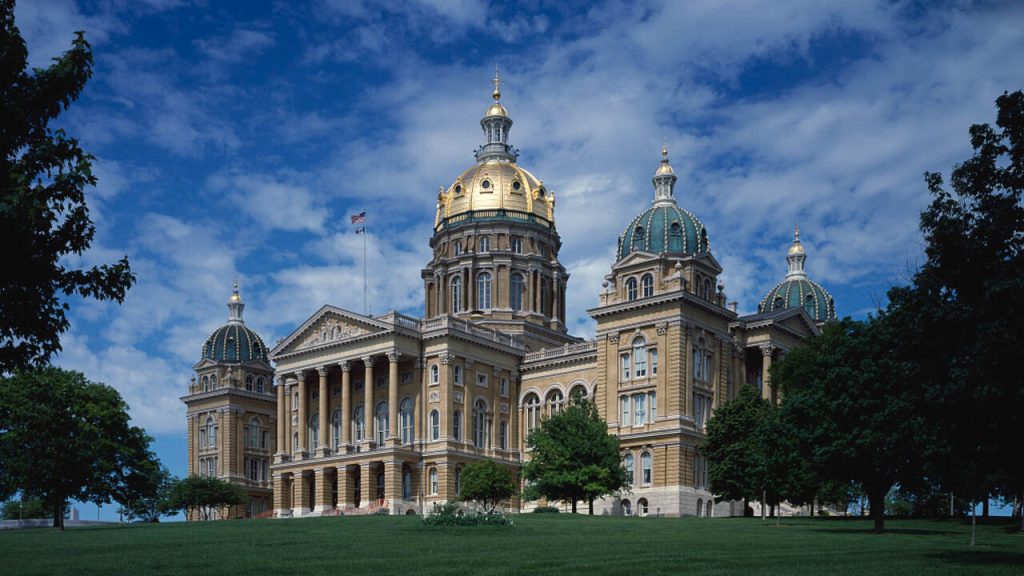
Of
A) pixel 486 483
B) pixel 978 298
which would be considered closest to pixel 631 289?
pixel 486 483

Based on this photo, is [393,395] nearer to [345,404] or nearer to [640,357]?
[345,404]

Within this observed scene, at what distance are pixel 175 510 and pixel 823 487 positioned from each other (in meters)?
62.3

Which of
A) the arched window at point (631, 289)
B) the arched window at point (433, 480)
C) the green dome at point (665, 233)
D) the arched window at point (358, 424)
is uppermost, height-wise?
the green dome at point (665, 233)

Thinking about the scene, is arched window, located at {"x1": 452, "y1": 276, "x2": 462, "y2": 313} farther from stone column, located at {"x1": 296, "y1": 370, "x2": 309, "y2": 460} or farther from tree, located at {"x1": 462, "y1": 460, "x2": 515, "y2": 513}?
tree, located at {"x1": 462, "y1": 460, "x2": 515, "y2": 513}

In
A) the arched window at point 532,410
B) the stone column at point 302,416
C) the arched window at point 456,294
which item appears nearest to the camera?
the arched window at point 532,410

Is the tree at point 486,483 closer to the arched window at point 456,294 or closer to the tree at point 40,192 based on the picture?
the arched window at point 456,294

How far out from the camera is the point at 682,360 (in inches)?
3273

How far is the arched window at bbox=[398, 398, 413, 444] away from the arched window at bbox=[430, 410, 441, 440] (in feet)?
7.40

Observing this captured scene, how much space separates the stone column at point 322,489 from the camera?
95500 mm

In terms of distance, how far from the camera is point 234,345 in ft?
416

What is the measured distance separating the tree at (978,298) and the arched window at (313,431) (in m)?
72.1

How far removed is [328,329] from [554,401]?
19.5 metres

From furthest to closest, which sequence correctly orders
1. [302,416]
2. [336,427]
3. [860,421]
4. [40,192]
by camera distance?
[336,427] → [302,416] → [860,421] → [40,192]

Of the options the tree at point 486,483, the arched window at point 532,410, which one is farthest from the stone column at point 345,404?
the arched window at point 532,410
